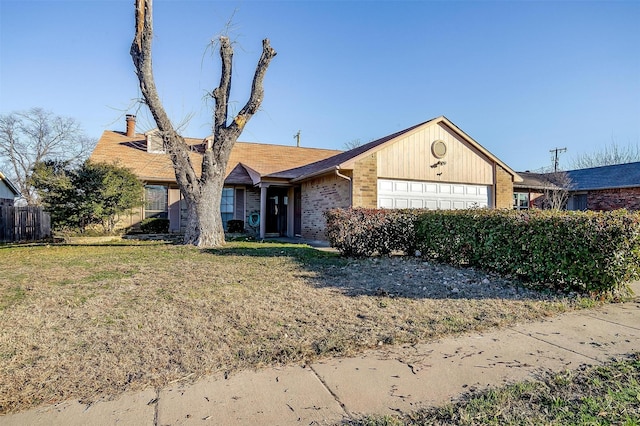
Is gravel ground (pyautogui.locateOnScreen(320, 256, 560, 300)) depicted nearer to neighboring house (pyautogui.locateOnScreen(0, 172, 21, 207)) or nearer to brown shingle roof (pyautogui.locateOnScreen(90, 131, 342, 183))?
brown shingle roof (pyautogui.locateOnScreen(90, 131, 342, 183))

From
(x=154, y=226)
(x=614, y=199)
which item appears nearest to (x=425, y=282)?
(x=154, y=226)

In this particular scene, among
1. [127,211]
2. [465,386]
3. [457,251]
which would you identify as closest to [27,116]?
[127,211]

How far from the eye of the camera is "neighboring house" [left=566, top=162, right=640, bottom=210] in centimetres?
1895

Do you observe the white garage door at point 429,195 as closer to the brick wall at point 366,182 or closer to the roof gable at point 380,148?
the brick wall at point 366,182

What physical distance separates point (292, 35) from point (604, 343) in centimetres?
1175

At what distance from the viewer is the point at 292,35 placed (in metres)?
12.0

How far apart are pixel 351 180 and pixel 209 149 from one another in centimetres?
473

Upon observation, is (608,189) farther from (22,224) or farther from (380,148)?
(22,224)

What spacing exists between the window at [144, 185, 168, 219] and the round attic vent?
1165cm

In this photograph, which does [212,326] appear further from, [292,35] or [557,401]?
[292,35]

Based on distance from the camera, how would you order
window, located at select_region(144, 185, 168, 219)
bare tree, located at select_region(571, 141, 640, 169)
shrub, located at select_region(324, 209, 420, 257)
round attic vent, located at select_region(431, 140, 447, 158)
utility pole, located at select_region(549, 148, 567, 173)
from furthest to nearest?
bare tree, located at select_region(571, 141, 640, 169)
utility pole, located at select_region(549, 148, 567, 173)
window, located at select_region(144, 185, 168, 219)
round attic vent, located at select_region(431, 140, 447, 158)
shrub, located at select_region(324, 209, 420, 257)

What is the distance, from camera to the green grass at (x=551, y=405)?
2189 mm

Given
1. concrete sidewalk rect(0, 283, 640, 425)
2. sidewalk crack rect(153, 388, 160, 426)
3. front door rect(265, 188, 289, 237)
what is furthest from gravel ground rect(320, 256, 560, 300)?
front door rect(265, 188, 289, 237)

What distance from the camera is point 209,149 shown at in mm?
10969
